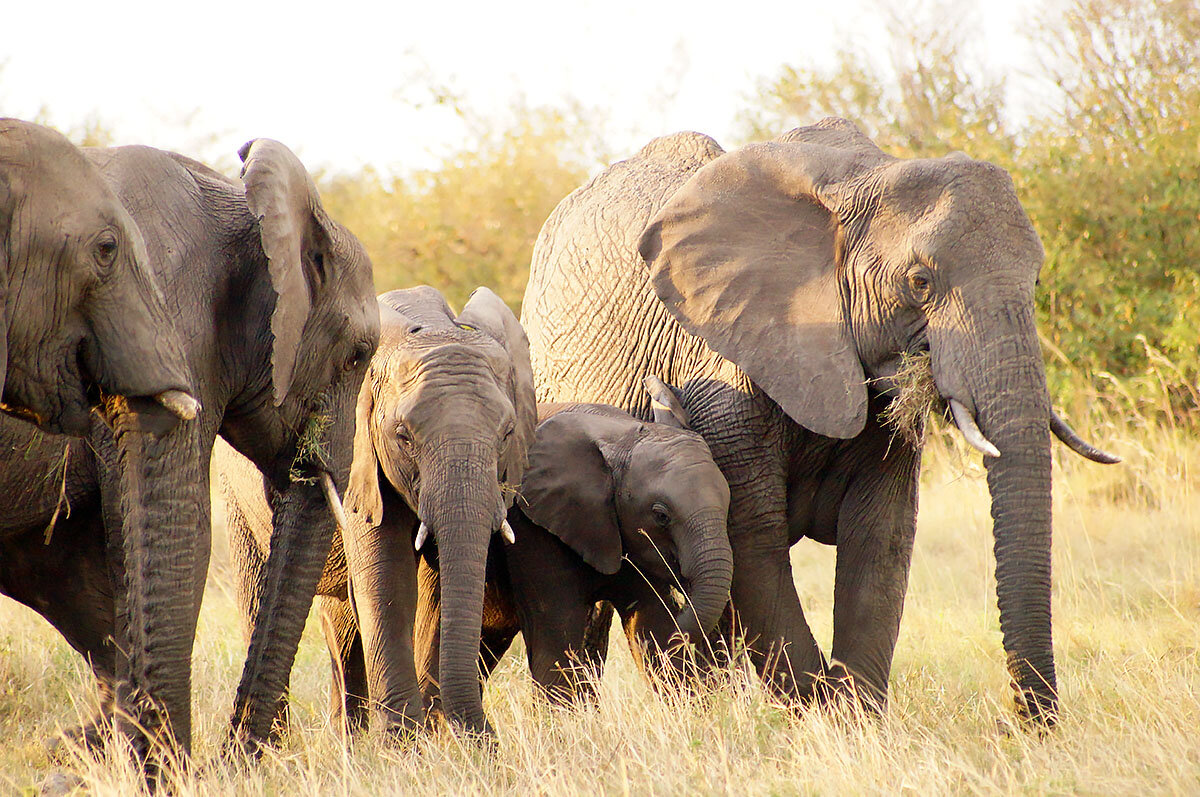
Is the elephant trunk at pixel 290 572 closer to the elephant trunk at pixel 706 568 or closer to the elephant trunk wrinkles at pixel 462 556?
the elephant trunk wrinkles at pixel 462 556

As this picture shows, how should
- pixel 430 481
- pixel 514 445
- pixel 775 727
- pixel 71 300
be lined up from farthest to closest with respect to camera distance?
pixel 514 445, pixel 775 727, pixel 430 481, pixel 71 300

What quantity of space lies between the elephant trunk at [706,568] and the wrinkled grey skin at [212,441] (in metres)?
1.28

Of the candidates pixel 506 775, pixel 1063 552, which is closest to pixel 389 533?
pixel 506 775

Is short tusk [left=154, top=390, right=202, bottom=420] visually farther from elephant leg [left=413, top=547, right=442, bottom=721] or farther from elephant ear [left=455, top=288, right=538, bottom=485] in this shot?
elephant leg [left=413, top=547, right=442, bottom=721]

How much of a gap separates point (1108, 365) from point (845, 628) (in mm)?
7420

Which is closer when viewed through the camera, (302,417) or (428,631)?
(302,417)

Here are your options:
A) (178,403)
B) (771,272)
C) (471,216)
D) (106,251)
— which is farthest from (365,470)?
(471,216)

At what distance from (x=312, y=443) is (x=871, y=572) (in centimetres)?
217

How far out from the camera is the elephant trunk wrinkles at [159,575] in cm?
405

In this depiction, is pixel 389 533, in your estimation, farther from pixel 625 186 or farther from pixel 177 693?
pixel 625 186

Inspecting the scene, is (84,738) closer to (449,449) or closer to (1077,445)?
(449,449)

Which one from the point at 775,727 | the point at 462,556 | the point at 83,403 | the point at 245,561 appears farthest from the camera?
the point at 245,561

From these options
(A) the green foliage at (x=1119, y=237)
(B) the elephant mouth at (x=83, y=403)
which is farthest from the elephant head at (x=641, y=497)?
(A) the green foliage at (x=1119, y=237)

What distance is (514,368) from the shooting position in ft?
18.0
